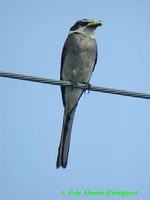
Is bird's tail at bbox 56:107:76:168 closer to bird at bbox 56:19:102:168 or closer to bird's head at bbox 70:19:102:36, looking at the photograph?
bird at bbox 56:19:102:168

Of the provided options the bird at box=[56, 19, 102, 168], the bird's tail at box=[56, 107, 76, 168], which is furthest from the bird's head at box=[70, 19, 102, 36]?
the bird's tail at box=[56, 107, 76, 168]

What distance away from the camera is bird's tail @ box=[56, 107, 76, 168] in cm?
841

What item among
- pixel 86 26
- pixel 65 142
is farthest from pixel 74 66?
pixel 65 142

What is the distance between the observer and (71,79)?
8.73 m

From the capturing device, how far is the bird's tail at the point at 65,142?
331 inches

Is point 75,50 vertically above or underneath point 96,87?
above

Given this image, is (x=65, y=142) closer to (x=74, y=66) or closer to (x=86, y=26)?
(x=74, y=66)

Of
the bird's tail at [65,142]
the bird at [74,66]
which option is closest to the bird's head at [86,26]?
the bird at [74,66]

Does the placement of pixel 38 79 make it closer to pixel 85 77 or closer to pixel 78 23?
pixel 85 77

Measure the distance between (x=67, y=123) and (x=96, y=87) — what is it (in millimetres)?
2398

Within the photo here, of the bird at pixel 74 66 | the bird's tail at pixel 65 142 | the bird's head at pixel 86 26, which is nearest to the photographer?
the bird's tail at pixel 65 142

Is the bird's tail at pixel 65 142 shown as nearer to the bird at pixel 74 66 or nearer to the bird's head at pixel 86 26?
the bird at pixel 74 66

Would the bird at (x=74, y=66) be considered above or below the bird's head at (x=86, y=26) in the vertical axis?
below

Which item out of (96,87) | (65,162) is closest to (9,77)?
(96,87)
